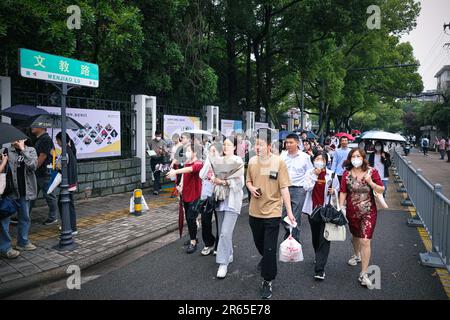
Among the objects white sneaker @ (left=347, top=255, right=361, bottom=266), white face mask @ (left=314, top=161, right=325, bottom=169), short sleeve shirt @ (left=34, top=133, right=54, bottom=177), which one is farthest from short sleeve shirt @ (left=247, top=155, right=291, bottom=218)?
short sleeve shirt @ (left=34, top=133, right=54, bottom=177)

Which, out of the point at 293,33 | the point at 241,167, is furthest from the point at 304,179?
the point at 293,33

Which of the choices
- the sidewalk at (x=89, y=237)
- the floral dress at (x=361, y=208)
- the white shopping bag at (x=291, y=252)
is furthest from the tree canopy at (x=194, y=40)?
the floral dress at (x=361, y=208)

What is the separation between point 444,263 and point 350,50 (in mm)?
26503

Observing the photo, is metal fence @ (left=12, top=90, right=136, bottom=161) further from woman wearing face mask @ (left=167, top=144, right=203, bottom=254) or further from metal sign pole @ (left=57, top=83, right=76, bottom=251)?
woman wearing face mask @ (left=167, top=144, right=203, bottom=254)

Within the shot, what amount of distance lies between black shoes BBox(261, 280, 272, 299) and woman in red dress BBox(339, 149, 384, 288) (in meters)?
1.20

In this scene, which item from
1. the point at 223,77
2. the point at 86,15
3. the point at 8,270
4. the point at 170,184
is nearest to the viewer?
the point at 8,270

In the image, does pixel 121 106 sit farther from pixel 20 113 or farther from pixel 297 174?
pixel 297 174

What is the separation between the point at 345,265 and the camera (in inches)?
191

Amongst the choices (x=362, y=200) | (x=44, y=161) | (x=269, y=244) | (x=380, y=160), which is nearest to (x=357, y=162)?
(x=362, y=200)

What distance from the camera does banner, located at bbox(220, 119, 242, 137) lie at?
15305 mm

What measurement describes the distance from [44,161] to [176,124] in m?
6.21

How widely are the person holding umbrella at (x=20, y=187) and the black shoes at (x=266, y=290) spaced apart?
3543mm

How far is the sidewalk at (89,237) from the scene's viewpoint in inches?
171

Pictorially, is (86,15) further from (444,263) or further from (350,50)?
(350,50)
